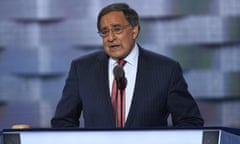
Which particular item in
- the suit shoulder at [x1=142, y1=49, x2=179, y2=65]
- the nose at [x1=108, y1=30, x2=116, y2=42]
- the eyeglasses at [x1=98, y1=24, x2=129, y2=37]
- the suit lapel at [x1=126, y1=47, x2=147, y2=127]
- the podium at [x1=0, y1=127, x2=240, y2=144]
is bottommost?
the podium at [x1=0, y1=127, x2=240, y2=144]

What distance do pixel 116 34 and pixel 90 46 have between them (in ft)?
3.68

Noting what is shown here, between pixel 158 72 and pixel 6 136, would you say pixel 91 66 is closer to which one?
pixel 158 72

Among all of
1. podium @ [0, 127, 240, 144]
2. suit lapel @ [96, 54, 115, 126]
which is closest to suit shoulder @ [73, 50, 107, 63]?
suit lapel @ [96, 54, 115, 126]

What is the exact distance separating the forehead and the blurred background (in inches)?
41.6

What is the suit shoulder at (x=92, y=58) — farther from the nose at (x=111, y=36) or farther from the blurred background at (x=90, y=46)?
the blurred background at (x=90, y=46)

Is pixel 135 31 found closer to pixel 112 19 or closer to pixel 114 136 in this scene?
pixel 112 19

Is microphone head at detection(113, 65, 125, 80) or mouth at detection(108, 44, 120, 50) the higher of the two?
mouth at detection(108, 44, 120, 50)

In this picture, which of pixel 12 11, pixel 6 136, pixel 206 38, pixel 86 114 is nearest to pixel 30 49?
pixel 12 11

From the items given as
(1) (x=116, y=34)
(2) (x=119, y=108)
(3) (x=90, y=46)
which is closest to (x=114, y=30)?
(1) (x=116, y=34)

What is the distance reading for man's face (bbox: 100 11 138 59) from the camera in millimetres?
1834

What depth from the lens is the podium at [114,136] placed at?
132 cm

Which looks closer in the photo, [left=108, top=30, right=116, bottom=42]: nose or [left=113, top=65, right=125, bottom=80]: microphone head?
[left=113, top=65, right=125, bottom=80]: microphone head

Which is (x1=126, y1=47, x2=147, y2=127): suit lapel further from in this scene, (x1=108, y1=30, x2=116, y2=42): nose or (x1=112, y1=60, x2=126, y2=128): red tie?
(x1=108, y1=30, x2=116, y2=42): nose

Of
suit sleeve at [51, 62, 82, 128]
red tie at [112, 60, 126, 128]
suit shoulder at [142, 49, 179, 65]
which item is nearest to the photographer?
red tie at [112, 60, 126, 128]
